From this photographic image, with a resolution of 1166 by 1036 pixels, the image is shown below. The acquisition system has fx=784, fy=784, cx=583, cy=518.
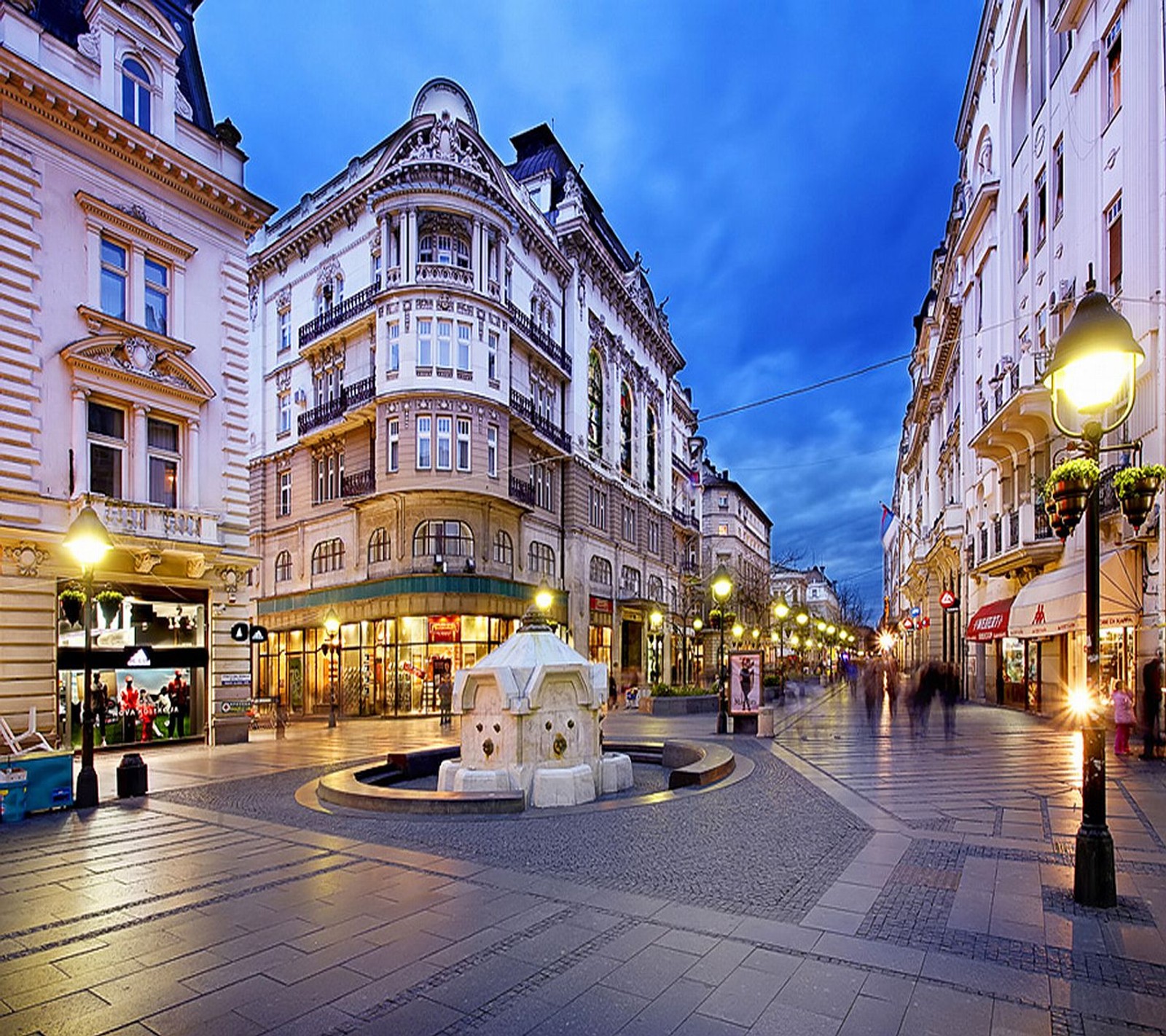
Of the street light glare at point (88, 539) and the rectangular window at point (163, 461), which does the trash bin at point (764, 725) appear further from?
the rectangular window at point (163, 461)

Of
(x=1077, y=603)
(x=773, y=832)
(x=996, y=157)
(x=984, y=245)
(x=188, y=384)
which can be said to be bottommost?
(x=773, y=832)

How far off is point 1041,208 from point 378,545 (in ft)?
90.3

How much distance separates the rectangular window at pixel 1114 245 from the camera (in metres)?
19.7

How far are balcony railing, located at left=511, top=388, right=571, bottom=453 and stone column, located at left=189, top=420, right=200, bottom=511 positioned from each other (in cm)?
1526

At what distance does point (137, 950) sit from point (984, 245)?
37179 mm

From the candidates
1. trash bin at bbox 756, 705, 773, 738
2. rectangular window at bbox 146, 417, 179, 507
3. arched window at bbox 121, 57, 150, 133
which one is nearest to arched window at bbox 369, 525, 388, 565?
rectangular window at bbox 146, 417, 179, 507

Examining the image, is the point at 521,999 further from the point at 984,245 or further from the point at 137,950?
the point at 984,245

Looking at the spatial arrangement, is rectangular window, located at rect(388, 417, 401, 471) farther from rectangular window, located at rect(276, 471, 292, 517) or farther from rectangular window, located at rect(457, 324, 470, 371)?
rectangular window, located at rect(276, 471, 292, 517)

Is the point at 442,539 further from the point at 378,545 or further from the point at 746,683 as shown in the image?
the point at 746,683

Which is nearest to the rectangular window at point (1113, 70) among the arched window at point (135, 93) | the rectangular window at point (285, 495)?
the arched window at point (135, 93)

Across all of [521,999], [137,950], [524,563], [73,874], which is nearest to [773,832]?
[521,999]

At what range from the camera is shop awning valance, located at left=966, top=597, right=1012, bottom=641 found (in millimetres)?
26922

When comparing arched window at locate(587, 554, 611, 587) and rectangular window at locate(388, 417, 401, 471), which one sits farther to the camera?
Answer: arched window at locate(587, 554, 611, 587)

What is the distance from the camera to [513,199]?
1414 inches
